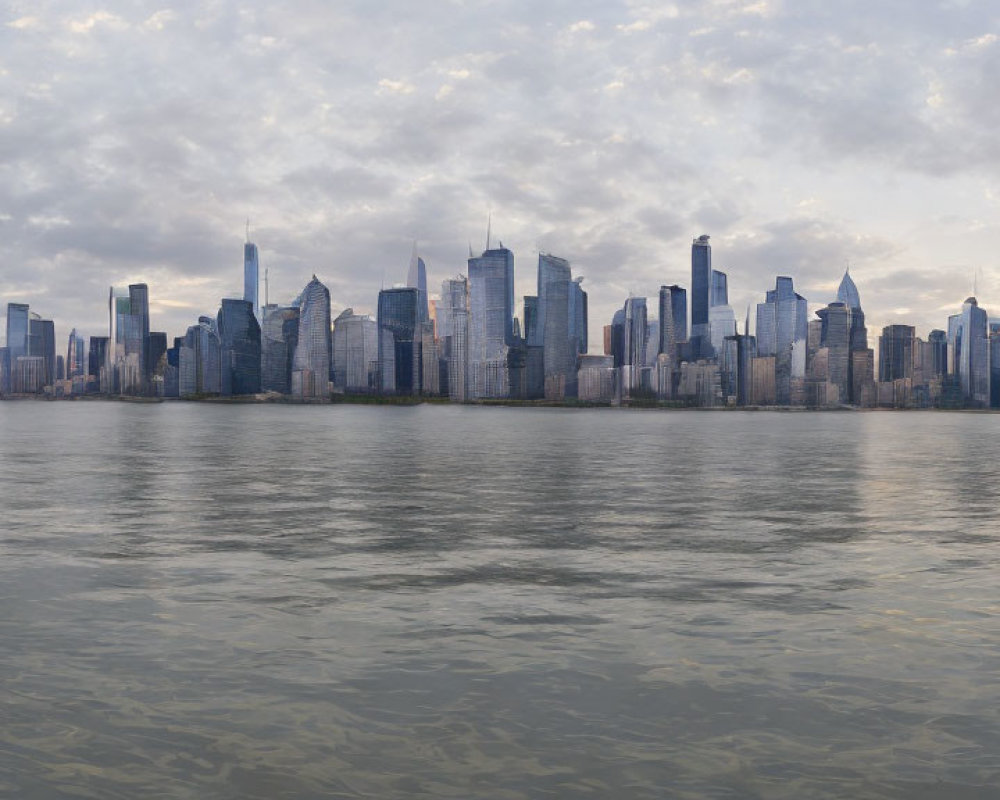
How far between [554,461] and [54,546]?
6576 centimetres

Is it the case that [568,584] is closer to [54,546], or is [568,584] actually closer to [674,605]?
[674,605]

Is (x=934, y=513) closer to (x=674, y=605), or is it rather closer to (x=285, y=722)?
(x=674, y=605)

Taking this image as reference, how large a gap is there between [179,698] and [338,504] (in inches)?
1480

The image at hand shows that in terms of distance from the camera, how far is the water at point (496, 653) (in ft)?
53.2

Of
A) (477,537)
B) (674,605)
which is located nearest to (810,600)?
(674,605)

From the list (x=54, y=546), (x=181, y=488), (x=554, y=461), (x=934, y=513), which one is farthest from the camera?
(x=554, y=461)

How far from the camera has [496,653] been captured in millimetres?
23172

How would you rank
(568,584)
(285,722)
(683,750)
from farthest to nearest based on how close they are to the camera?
(568,584) → (285,722) → (683,750)

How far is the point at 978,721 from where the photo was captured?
18.5m

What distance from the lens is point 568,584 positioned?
3209 centimetres

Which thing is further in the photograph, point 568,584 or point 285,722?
point 568,584

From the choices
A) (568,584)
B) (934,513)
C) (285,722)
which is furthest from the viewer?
(934,513)

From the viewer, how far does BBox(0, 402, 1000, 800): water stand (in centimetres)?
1620

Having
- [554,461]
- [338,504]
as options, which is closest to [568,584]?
[338,504]
